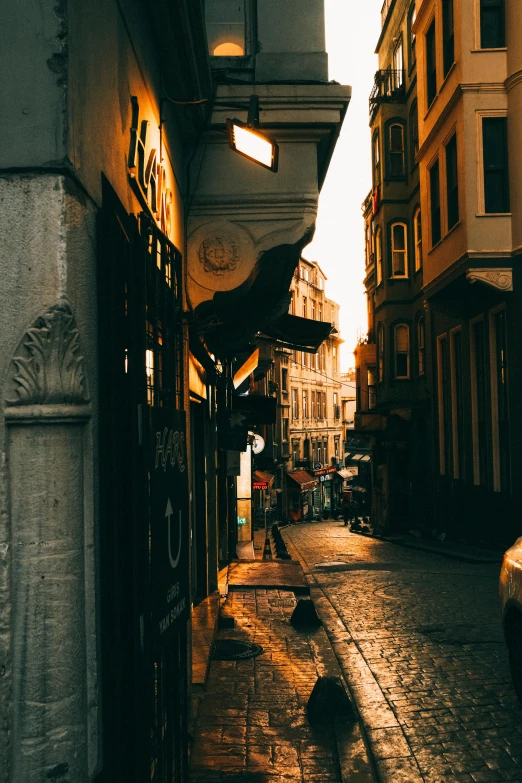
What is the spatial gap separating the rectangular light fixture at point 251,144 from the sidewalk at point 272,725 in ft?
15.3

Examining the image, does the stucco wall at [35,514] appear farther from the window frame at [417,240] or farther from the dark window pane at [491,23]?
the window frame at [417,240]

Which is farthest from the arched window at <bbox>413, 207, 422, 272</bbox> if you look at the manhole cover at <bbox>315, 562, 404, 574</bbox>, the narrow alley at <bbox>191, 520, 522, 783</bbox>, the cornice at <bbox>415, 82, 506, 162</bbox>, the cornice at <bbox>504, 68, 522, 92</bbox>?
the narrow alley at <bbox>191, 520, 522, 783</bbox>

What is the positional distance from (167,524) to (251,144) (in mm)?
3749

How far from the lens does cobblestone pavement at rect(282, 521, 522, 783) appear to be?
6250 mm

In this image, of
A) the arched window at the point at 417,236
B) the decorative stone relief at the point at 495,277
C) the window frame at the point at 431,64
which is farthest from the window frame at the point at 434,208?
the arched window at the point at 417,236

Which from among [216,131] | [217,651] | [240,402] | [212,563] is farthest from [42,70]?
[240,402]

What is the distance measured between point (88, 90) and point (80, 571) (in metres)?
2.05

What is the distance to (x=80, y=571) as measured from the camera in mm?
3256

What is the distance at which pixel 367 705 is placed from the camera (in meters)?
7.59

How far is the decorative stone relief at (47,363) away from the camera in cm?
317

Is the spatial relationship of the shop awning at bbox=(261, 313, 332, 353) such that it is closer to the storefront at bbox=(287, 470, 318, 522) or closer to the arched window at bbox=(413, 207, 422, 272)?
the arched window at bbox=(413, 207, 422, 272)

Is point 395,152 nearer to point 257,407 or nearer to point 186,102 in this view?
point 257,407

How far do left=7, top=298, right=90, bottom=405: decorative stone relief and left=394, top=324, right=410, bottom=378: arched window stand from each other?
102 ft

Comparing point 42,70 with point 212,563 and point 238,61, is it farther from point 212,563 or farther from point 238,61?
point 212,563
